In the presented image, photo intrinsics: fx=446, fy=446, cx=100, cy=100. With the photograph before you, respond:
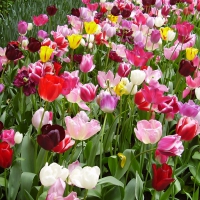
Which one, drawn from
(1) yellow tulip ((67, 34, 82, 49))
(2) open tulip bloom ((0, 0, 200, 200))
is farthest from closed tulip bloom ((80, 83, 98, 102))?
(1) yellow tulip ((67, 34, 82, 49))

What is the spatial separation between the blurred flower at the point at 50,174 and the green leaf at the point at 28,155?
504 millimetres

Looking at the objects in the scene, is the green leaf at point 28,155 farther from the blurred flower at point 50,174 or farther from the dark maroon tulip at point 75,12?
the dark maroon tulip at point 75,12

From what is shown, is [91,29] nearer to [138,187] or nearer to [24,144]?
[24,144]

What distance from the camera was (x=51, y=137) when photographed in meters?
1.19

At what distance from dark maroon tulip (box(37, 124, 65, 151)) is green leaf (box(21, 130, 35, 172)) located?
15.5 inches

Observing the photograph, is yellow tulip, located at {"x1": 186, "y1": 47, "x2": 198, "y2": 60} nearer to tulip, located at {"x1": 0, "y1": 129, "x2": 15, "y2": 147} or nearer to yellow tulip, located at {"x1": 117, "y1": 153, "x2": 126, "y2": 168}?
yellow tulip, located at {"x1": 117, "y1": 153, "x2": 126, "y2": 168}

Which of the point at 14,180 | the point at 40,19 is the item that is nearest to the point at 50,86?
the point at 14,180

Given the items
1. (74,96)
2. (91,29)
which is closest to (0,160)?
(74,96)

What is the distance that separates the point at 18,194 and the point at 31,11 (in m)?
2.41

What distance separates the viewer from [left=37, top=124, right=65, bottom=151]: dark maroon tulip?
119 cm

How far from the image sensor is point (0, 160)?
130 cm

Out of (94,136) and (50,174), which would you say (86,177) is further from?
(94,136)

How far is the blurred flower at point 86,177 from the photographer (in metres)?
1.08

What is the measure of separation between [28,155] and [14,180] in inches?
4.6
